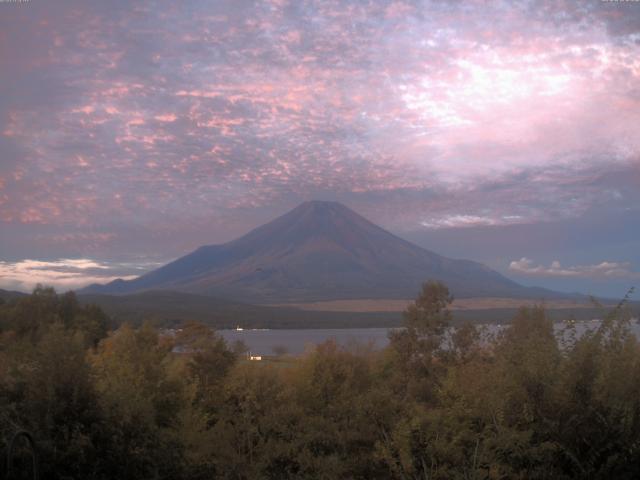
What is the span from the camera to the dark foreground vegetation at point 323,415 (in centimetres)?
778

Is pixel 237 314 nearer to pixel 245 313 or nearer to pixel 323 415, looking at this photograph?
pixel 245 313

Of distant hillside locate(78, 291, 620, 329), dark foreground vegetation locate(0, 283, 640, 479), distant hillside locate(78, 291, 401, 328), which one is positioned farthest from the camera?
distant hillside locate(78, 291, 401, 328)

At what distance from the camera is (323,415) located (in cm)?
1523

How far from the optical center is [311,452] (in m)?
13.4

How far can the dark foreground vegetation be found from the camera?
7.78m

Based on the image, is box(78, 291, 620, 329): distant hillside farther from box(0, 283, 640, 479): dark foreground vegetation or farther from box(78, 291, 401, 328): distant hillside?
box(0, 283, 640, 479): dark foreground vegetation

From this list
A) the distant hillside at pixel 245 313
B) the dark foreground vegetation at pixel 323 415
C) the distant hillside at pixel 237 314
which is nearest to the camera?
the dark foreground vegetation at pixel 323 415

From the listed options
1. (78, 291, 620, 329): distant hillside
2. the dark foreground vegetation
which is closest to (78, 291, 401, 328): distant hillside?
(78, 291, 620, 329): distant hillside

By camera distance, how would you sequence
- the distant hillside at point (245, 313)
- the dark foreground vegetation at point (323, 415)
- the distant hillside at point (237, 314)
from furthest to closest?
the distant hillside at point (237, 314)
the distant hillside at point (245, 313)
the dark foreground vegetation at point (323, 415)

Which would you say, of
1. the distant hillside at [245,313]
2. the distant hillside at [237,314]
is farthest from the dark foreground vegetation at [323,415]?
the distant hillside at [237,314]

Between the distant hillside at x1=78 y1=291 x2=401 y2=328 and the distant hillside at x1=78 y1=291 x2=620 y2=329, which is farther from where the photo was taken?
the distant hillside at x1=78 y1=291 x2=401 y2=328

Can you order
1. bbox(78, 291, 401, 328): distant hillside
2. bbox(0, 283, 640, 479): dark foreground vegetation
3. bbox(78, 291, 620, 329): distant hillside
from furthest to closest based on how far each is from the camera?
1. bbox(78, 291, 401, 328): distant hillside
2. bbox(78, 291, 620, 329): distant hillside
3. bbox(0, 283, 640, 479): dark foreground vegetation

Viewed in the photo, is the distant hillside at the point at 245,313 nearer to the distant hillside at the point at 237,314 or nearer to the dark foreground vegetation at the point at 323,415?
the distant hillside at the point at 237,314

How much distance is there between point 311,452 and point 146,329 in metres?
7.84
